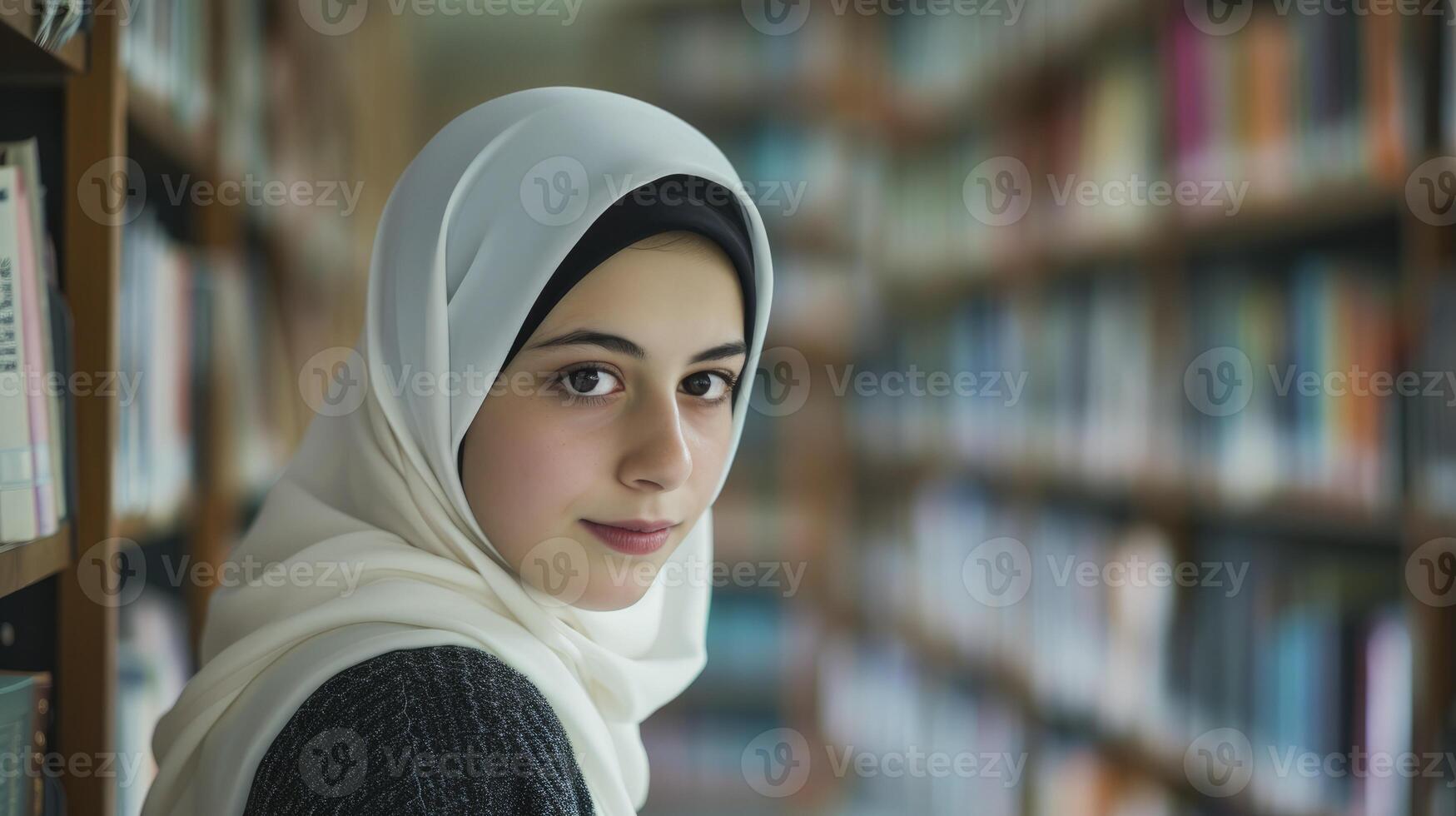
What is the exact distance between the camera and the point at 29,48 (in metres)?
0.99

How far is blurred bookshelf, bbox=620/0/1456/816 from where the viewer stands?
1473 millimetres

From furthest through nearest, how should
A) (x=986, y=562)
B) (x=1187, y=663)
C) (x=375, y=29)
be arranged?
(x=375, y=29)
(x=986, y=562)
(x=1187, y=663)

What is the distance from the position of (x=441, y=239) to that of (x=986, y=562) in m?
2.20

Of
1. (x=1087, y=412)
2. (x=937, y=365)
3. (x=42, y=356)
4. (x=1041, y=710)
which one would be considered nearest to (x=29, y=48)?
(x=42, y=356)

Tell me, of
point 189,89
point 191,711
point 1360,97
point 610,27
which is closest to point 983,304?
point 1360,97

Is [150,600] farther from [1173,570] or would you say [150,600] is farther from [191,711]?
[1173,570]

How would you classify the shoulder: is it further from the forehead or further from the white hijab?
the forehead

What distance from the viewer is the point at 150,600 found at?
5.28ft

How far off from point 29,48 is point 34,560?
486 mm

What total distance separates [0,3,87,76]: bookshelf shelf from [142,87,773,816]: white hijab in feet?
1.09

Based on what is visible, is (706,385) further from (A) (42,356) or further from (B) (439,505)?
(A) (42,356)

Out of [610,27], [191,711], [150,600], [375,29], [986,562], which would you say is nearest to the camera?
[191,711]

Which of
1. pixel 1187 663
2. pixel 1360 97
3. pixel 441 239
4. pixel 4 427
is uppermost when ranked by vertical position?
pixel 1360 97

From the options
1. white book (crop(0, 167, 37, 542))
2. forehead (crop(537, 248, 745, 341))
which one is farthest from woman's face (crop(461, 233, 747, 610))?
white book (crop(0, 167, 37, 542))
